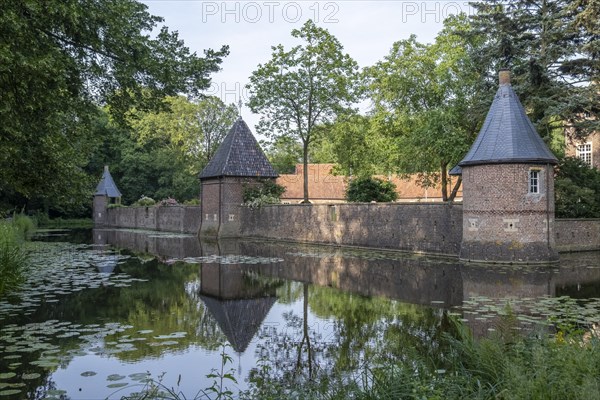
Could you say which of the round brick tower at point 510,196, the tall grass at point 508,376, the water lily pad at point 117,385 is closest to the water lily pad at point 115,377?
the water lily pad at point 117,385

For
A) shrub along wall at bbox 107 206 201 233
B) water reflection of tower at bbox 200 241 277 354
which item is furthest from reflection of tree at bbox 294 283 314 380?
shrub along wall at bbox 107 206 201 233

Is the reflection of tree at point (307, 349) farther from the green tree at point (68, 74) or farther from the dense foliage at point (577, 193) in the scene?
the dense foliage at point (577, 193)

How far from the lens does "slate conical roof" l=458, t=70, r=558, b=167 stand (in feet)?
57.6

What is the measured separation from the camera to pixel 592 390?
354cm

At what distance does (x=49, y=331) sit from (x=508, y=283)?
957 centimetres

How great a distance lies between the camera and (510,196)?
17.6 metres

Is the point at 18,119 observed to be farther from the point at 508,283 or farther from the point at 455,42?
the point at 455,42

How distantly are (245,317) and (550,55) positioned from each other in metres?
19.2

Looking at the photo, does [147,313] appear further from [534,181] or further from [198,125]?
[198,125]

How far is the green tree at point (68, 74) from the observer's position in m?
7.84

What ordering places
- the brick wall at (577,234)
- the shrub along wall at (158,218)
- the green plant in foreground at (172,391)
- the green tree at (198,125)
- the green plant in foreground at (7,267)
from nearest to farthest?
the green plant in foreground at (172,391) < the green plant in foreground at (7,267) < the brick wall at (577,234) < the shrub along wall at (158,218) < the green tree at (198,125)

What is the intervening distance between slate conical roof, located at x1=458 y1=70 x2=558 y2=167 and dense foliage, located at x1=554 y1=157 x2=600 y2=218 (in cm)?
491

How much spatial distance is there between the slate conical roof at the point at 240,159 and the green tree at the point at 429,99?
7.13 metres

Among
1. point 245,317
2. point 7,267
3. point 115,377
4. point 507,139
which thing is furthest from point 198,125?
point 115,377
